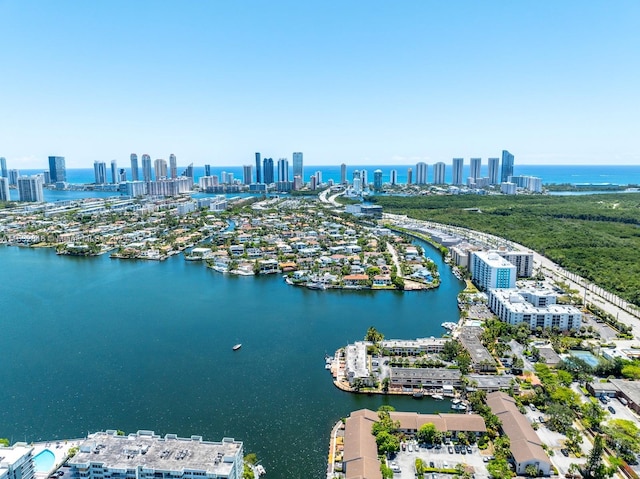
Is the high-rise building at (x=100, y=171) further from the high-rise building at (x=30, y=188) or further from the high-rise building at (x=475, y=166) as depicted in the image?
the high-rise building at (x=475, y=166)

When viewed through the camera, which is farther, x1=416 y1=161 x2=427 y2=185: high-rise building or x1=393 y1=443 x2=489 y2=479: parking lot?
x1=416 y1=161 x2=427 y2=185: high-rise building

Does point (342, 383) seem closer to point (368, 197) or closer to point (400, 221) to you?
point (400, 221)

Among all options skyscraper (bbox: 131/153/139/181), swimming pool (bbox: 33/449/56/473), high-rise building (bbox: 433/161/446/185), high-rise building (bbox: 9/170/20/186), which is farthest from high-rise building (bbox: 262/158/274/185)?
swimming pool (bbox: 33/449/56/473)

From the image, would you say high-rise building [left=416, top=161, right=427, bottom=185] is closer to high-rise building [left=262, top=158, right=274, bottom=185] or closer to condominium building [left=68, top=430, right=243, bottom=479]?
high-rise building [left=262, top=158, right=274, bottom=185]

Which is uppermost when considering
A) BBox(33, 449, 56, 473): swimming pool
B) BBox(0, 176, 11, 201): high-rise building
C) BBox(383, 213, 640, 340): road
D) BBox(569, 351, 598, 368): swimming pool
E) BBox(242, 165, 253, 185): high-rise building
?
BBox(242, 165, 253, 185): high-rise building

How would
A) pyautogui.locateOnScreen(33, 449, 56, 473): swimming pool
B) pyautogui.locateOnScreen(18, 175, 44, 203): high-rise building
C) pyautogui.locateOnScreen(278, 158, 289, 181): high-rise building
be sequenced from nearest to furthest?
pyautogui.locateOnScreen(33, 449, 56, 473): swimming pool, pyautogui.locateOnScreen(18, 175, 44, 203): high-rise building, pyautogui.locateOnScreen(278, 158, 289, 181): high-rise building

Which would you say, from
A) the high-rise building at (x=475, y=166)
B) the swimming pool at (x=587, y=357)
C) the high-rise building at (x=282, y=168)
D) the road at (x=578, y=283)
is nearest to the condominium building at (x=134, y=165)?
the high-rise building at (x=282, y=168)

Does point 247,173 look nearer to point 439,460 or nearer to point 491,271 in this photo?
point 491,271
